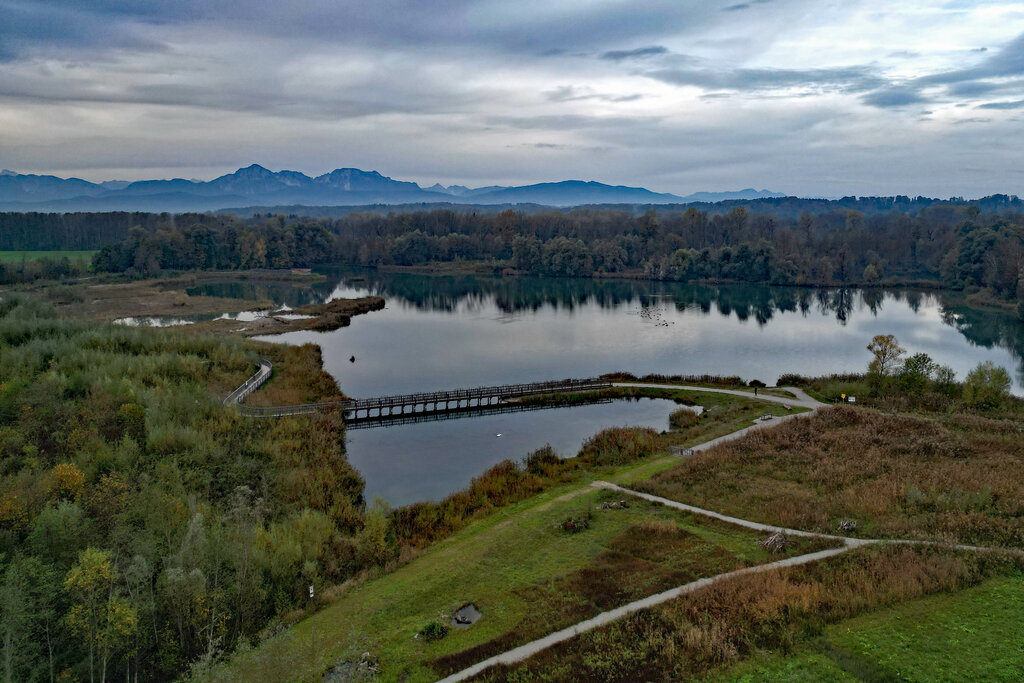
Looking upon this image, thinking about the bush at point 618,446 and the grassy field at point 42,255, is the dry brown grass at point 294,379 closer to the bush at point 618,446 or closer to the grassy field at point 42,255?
the bush at point 618,446

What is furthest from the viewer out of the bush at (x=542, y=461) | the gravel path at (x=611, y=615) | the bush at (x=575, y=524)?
the bush at (x=542, y=461)

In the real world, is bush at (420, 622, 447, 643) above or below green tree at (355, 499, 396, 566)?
above

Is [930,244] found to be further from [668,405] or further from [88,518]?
[88,518]

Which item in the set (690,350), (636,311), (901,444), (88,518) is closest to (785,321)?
(636,311)

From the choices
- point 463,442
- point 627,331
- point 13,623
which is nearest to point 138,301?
point 627,331

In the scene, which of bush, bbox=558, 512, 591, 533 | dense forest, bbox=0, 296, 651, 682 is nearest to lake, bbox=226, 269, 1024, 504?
dense forest, bbox=0, 296, 651, 682

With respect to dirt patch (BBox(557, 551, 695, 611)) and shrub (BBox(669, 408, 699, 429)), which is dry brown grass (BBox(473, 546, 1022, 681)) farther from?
shrub (BBox(669, 408, 699, 429))

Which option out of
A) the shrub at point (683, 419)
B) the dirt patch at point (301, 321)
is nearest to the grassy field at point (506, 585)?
the shrub at point (683, 419)
